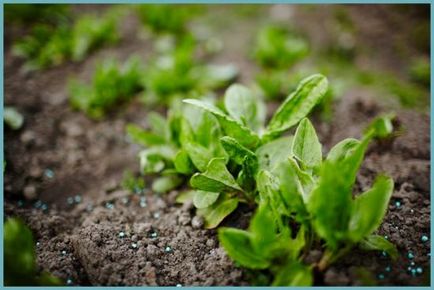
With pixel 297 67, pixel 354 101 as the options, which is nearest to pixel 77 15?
pixel 297 67

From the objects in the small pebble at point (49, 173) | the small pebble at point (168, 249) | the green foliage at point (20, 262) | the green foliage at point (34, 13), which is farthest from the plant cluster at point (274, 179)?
the green foliage at point (34, 13)

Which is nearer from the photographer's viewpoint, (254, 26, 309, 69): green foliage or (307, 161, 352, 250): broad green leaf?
(307, 161, 352, 250): broad green leaf

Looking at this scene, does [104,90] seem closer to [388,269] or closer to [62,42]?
[62,42]

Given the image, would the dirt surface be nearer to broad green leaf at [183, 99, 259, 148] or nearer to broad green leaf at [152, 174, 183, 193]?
broad green leaf at [152, 174, 183, 193]

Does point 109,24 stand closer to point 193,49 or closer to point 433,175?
point 193,49

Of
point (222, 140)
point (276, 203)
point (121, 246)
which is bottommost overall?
point (121, 246)

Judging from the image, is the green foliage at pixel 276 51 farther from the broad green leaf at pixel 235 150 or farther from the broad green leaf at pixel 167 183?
the broad green leaf at pixel 235 150

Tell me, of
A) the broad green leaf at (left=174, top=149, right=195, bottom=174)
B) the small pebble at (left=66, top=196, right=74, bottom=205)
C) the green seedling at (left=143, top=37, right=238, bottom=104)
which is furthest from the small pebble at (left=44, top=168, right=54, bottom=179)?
the broad green leaf at (left=174, top=149, right=195, bottom=174)
